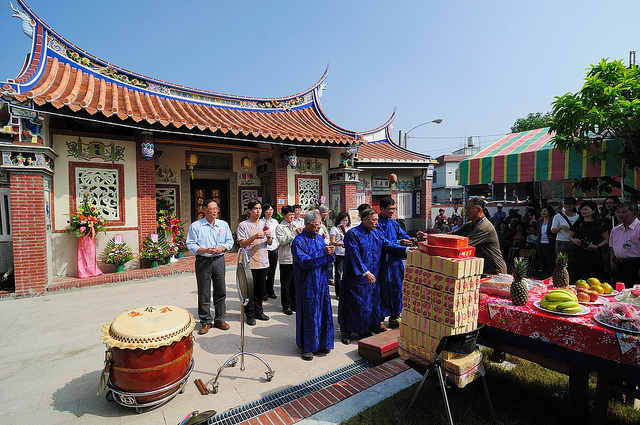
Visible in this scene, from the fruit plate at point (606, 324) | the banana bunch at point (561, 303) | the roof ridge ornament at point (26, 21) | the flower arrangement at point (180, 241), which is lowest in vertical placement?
the flower arrangement at point (180, 241)

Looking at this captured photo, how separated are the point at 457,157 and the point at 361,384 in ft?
110

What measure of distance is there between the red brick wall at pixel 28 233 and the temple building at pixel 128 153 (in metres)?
0.02

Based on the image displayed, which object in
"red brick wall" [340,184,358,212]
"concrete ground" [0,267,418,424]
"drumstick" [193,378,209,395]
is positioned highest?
"red brick wall" [340,184,358,212]

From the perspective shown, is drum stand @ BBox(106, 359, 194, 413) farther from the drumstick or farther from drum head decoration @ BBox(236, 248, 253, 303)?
drum head decoration @ BBox(236, 248, 253, 303)

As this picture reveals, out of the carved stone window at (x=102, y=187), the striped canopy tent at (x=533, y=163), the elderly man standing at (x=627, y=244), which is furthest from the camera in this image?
the carved stone window at (x=102, y=187)

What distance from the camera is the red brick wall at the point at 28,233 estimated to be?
592cm

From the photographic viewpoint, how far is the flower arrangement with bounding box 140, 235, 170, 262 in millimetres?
7711

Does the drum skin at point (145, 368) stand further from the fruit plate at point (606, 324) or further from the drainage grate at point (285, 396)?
the fruit plate at point (606, 324)

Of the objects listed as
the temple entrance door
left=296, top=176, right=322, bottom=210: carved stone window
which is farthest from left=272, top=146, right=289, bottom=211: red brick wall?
the temple entrance door

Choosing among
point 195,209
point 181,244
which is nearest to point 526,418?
point 181,244

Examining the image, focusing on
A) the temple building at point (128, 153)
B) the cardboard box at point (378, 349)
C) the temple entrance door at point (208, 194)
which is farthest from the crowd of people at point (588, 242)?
the temple entrance door at point (208, 194)

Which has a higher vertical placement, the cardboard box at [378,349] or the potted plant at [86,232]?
the potted plant at [86,232]

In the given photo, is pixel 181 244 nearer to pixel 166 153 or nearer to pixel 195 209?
pixel 195 209

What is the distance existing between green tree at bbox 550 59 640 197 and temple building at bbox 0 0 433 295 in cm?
577
